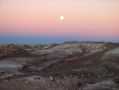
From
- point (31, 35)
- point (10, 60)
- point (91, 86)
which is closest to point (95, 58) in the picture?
point (91, 86)

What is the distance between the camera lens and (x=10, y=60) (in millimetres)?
2283

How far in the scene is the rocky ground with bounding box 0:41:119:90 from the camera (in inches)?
83.8

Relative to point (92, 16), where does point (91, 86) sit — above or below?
below

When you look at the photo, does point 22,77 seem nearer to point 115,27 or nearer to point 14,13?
point 14,13

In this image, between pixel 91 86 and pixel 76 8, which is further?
pixel 76 8

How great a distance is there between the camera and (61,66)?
2.21 meters

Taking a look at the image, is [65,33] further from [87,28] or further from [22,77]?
[22,77]

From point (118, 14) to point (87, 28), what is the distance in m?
0.32

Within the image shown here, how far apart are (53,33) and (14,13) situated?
1.39 ft

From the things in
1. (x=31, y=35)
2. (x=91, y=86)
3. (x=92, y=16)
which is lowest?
(x=91, y=86)

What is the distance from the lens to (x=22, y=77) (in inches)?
85.6

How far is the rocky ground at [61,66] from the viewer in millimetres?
2129

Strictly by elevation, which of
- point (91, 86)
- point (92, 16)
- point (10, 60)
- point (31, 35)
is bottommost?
point (91, 86)

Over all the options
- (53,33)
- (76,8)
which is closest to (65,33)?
(53,33)
